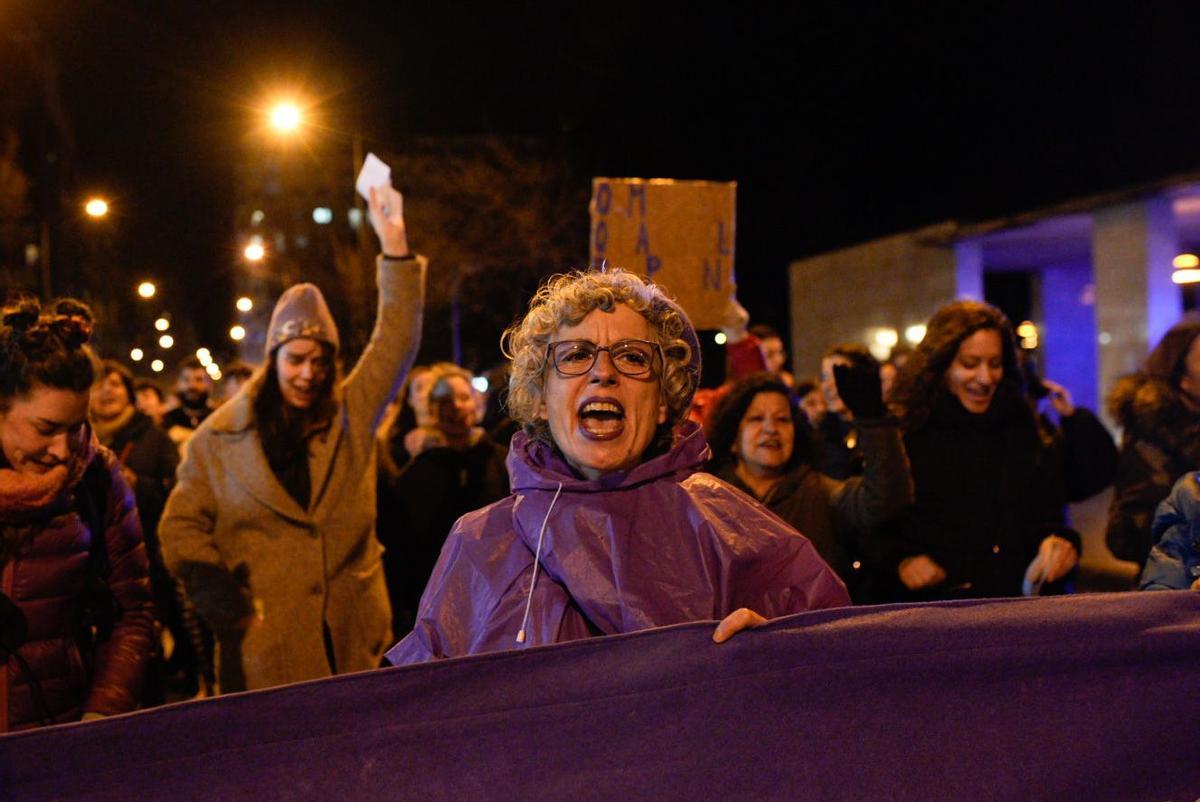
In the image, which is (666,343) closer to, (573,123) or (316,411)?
(316,411)

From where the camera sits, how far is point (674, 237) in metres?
6.27

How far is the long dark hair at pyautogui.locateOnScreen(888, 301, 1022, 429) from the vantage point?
175 inches

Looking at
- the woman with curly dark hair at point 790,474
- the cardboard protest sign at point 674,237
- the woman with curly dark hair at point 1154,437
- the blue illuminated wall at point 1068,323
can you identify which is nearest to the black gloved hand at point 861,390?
the woman with curly dark hair at point 790,474

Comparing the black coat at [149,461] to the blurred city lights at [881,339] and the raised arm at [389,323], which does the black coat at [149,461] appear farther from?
the blurred city lights at [881,339]

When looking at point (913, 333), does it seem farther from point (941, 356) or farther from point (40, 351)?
point (40, 351)

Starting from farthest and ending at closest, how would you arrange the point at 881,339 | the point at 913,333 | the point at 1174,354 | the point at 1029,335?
1. the point at 1029,335
2. the point at 881,339
3. the point at 913,333
4. the point at 1174,354

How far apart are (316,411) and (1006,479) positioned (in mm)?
2837

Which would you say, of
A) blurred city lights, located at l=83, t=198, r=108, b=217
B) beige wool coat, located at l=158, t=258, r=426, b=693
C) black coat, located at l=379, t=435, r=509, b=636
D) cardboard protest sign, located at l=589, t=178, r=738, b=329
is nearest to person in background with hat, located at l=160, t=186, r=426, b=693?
beige wool coat, located at l=158, t=258, r=426, b=693

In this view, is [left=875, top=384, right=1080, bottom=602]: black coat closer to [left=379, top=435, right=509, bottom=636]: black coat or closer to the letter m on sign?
the letter m on sign

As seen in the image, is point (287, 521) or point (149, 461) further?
point (149, 461)

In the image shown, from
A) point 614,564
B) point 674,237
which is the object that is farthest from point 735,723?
point 674,237

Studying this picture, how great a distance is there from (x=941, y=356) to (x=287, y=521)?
2.73 meters

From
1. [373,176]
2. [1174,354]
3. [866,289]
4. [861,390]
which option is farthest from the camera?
[866,289]

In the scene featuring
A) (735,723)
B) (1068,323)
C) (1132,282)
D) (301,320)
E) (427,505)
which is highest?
(1068,323)
